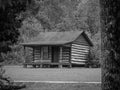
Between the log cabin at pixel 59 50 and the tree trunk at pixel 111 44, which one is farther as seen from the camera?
the log cabin at pixel 59 50

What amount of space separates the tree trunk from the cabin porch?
26.3 metres

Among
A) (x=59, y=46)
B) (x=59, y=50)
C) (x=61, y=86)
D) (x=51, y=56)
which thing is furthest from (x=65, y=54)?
(x=61, y=86)

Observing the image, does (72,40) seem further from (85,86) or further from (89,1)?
(85,86)

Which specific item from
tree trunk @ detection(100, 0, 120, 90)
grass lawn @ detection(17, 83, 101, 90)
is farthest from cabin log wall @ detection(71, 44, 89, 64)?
tree trunk @ detection(100, 0, 120, 90)

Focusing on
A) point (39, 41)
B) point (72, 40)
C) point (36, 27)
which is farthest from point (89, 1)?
point (36, 27)

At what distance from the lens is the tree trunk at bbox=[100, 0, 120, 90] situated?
25.5 feet

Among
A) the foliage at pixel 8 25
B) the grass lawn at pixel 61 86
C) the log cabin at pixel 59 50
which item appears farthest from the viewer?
the log cabin at pixel 59 50

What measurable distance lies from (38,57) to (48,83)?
2212cm

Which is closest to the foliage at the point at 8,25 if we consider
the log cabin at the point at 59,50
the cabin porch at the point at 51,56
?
the log cabin at the point at 59,50

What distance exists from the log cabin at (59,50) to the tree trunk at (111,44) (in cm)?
2573

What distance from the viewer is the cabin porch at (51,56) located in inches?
1375

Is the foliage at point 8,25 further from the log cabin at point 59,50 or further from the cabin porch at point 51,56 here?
the cabin porch at point 51,56

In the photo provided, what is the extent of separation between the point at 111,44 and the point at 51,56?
28.1 metres

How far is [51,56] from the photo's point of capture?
35812 mm
